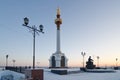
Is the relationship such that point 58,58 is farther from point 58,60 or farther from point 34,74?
point 34,74

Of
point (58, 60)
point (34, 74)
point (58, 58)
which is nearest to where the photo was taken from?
point (34, 74)

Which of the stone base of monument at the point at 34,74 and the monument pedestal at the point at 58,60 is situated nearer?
the stone base of monument at the point at 34,74

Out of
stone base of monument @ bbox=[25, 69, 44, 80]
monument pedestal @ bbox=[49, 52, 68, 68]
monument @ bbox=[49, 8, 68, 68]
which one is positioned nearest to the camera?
stone base of monument @ bbox=[25, 69, 44, 80]

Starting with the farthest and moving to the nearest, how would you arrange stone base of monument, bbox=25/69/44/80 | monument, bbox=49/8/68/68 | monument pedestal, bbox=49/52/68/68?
1. monument, bbox=49/8/68/68
2. monument pedestal, bbox=49/52/68/68
3. stone base of monument, bbox=25/69/44/80

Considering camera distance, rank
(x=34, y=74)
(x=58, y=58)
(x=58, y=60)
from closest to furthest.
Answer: (x=34, y=74) < (x=58, y=58) < (x=58, y=60)

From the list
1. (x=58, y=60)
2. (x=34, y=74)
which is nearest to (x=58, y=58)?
(x=58, y=60)

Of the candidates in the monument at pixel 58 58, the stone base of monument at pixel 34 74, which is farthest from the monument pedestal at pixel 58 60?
the stone base of monument at pixel 34 74

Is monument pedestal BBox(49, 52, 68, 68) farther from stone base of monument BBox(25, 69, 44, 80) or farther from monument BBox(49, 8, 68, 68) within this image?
stone base of monument BBox(25, 69, 44, 80)

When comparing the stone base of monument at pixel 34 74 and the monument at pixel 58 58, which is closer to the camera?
the stone base of monument at pixel 34 74

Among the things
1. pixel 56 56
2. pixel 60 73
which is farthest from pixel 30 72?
pixel 56 56

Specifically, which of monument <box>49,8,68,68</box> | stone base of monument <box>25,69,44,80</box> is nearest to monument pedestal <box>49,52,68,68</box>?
monument <box>49,8,68,68</box>

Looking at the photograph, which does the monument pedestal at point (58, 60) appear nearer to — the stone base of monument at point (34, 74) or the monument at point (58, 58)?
the monument at point (58, 58)

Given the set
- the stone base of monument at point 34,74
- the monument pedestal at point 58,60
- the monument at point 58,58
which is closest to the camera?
the stone base of monument at point 34,74

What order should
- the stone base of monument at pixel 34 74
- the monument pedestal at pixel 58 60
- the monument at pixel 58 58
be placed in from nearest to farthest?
the stone base of monument at pixel 34 74 < the monument pedestal at pixel 58 60 < the monument at pixel 58 58
